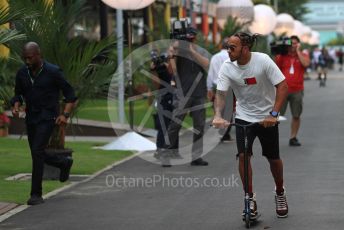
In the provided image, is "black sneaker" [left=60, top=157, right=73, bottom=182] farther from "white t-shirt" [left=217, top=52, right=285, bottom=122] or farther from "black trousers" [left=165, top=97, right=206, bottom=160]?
"white t-shirt" [left=217, top=52, right=285, bottom=122]

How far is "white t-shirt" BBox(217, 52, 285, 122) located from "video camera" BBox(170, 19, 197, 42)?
5079mm

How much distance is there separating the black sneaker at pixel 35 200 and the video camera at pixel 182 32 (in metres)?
4.36

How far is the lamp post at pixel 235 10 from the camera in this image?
76.7 ft

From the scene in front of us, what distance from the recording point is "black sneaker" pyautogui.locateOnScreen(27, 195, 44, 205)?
9945 millimetres

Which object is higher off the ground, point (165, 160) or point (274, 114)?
point (274, 114)

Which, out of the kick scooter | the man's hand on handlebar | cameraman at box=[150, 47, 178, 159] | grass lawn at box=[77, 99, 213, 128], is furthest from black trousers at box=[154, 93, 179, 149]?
the man's hand on handlebar

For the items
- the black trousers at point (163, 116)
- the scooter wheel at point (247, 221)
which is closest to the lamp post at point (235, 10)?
the black trousers at point (163, 116)

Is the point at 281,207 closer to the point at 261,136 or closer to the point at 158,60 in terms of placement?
the point at 261,136

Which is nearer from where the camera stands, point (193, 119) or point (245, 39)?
point (245, 39)

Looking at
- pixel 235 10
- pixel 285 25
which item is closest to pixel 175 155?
pixel 235 10

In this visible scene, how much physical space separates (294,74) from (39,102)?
6.90 meters

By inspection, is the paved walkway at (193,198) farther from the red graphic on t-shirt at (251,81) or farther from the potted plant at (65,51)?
the red graphic on t-shirt at (251,81)

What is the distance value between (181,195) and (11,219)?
6.96ft

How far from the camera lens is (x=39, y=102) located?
10148 mm
